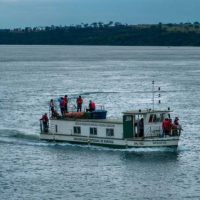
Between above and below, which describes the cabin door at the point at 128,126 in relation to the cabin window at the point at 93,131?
above

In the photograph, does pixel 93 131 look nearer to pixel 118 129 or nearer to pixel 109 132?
pixel 109 132

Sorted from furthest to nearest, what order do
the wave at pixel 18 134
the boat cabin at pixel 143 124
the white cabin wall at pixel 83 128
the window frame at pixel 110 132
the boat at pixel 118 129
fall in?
the wave at pixel 18 134
the window frame at pixel 110 132
the white cabin wall at pixel 83 128
the boat cabin at pixel 143 124
the boat at pixel 118 129

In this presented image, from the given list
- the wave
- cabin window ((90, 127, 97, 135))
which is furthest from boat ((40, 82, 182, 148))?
the wave

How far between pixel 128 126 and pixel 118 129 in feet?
3.74

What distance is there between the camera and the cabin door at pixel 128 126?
61531 mm

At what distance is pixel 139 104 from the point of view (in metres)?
101

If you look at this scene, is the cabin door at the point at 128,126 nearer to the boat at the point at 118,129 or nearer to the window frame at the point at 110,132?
the boat at the point at 118,129

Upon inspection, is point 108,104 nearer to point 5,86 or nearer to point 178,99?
point 178,99

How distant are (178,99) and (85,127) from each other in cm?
4446

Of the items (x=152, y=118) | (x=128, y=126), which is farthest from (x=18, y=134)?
(x=152, y=118)

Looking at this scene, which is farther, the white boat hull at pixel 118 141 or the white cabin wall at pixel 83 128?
the white cabin wall at pixel 83 128

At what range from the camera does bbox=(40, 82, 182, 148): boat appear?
60781mm

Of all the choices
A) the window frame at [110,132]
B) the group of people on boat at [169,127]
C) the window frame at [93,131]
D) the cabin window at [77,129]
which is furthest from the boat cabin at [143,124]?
the cabin window at [77,129]

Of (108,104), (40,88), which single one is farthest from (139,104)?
(40,88)
